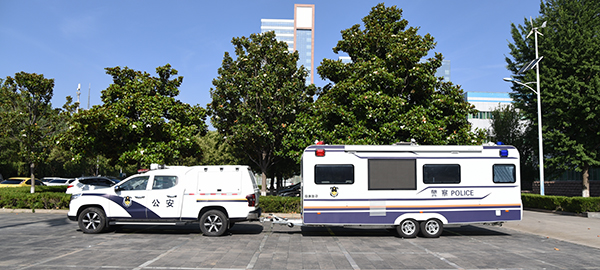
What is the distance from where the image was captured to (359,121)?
1809 centimetres

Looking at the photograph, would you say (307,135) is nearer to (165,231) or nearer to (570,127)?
(165,231)

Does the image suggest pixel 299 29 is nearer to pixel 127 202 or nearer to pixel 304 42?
pixel 304 42

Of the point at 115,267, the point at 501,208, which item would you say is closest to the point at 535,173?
the point at 501,208

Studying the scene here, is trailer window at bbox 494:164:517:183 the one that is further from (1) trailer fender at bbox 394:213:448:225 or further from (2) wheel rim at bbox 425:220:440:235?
(2) wheel rim at bbox 425:220:440:235

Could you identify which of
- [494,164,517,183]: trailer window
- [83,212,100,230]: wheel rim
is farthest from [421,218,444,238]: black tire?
[83,212,100,230]: wheel rim

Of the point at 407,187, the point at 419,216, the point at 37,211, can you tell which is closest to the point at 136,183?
the point at 407,187

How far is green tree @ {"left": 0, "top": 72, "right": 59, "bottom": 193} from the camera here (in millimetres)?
20047

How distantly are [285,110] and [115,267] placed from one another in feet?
53.7

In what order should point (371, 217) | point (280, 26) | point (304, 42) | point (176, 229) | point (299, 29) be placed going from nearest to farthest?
point (371, 217), point (176, 229), point (299, 29), point (304, 42), point (280, 26)

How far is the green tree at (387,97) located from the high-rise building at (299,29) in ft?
477

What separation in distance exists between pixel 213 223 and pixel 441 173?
23.4 feet

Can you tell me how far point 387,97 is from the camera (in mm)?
17453

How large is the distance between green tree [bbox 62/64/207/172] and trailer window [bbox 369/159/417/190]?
11227 mm

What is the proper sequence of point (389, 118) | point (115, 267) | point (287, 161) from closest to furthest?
point (115, 267), point (389, 118), point (287, 161)
